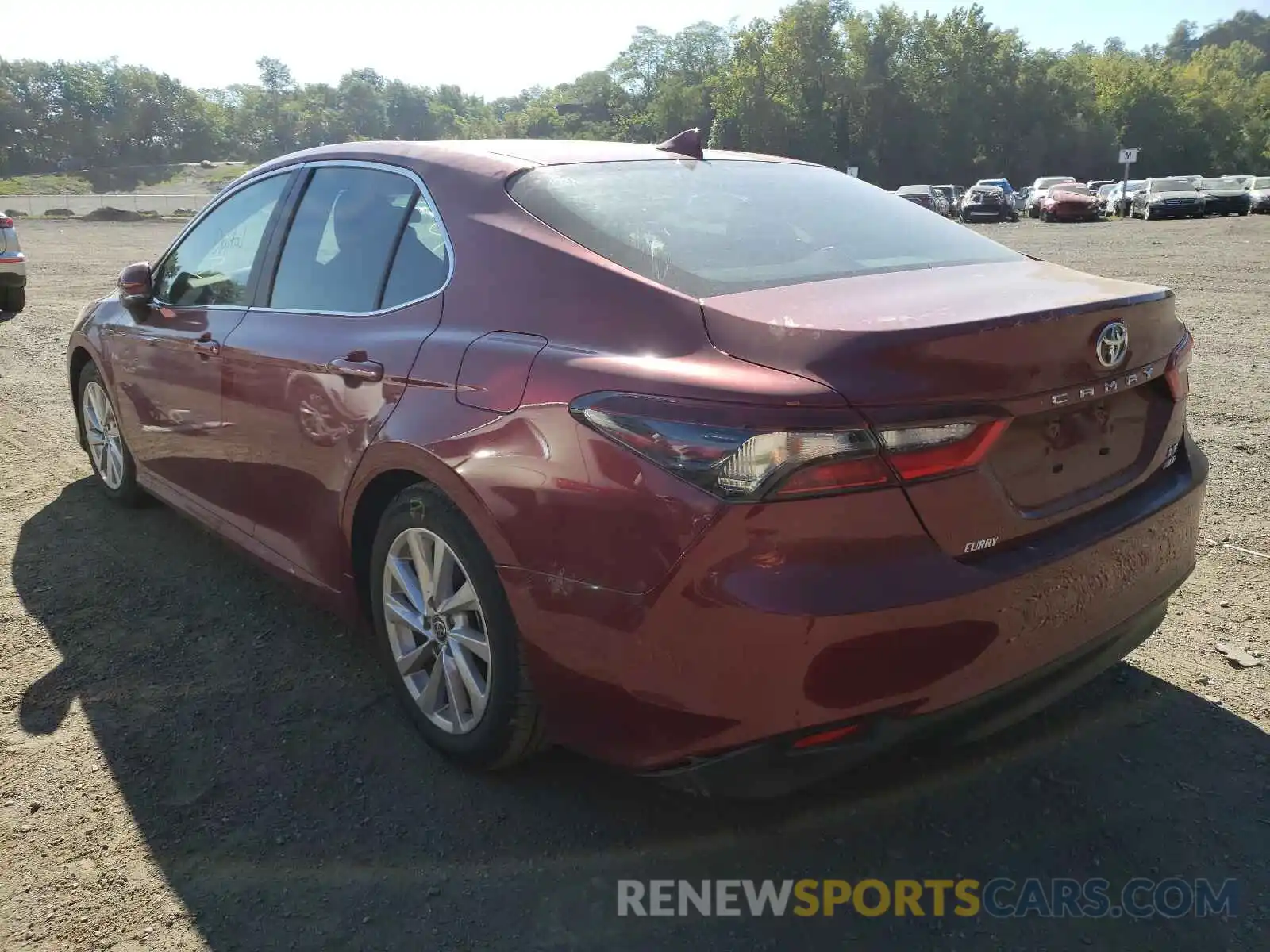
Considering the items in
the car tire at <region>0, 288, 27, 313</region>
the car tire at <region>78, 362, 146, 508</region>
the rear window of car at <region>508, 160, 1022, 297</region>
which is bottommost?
the car tire at <region>0, 288, 27, 313</region>

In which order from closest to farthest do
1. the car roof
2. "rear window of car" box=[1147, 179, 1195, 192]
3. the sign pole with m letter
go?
the car roof < "rear window of car" box=[1147, 179, 1195, 192] < the sign pole with m letter

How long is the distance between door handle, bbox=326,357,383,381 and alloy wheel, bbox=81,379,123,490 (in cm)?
237

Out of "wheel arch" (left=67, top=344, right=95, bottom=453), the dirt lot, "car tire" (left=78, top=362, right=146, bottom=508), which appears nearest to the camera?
the dirt lot

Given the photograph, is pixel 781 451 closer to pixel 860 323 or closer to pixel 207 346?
pixel 860 323

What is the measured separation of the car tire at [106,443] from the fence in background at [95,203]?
42.7 m

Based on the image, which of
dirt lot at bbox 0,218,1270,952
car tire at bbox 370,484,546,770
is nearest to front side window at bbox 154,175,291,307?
dirt lot at bbox 0,218,1270,952

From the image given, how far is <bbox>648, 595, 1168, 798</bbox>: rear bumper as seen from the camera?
2043 mm

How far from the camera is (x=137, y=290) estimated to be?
4230 mm

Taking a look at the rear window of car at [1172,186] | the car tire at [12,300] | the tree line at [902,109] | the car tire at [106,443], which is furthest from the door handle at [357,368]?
the tree line at [902,109]

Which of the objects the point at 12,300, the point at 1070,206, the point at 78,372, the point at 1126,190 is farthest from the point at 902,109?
the point at 78,372

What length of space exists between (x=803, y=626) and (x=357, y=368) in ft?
5.07

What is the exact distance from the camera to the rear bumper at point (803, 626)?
1.94 metres

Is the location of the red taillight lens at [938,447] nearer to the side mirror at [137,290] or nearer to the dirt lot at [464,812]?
the dirt lot at [464,812]

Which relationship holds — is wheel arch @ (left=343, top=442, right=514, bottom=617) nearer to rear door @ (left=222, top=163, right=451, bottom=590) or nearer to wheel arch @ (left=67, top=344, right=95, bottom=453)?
rear door @ (left=222, top=163, right=451, bottom=590)
